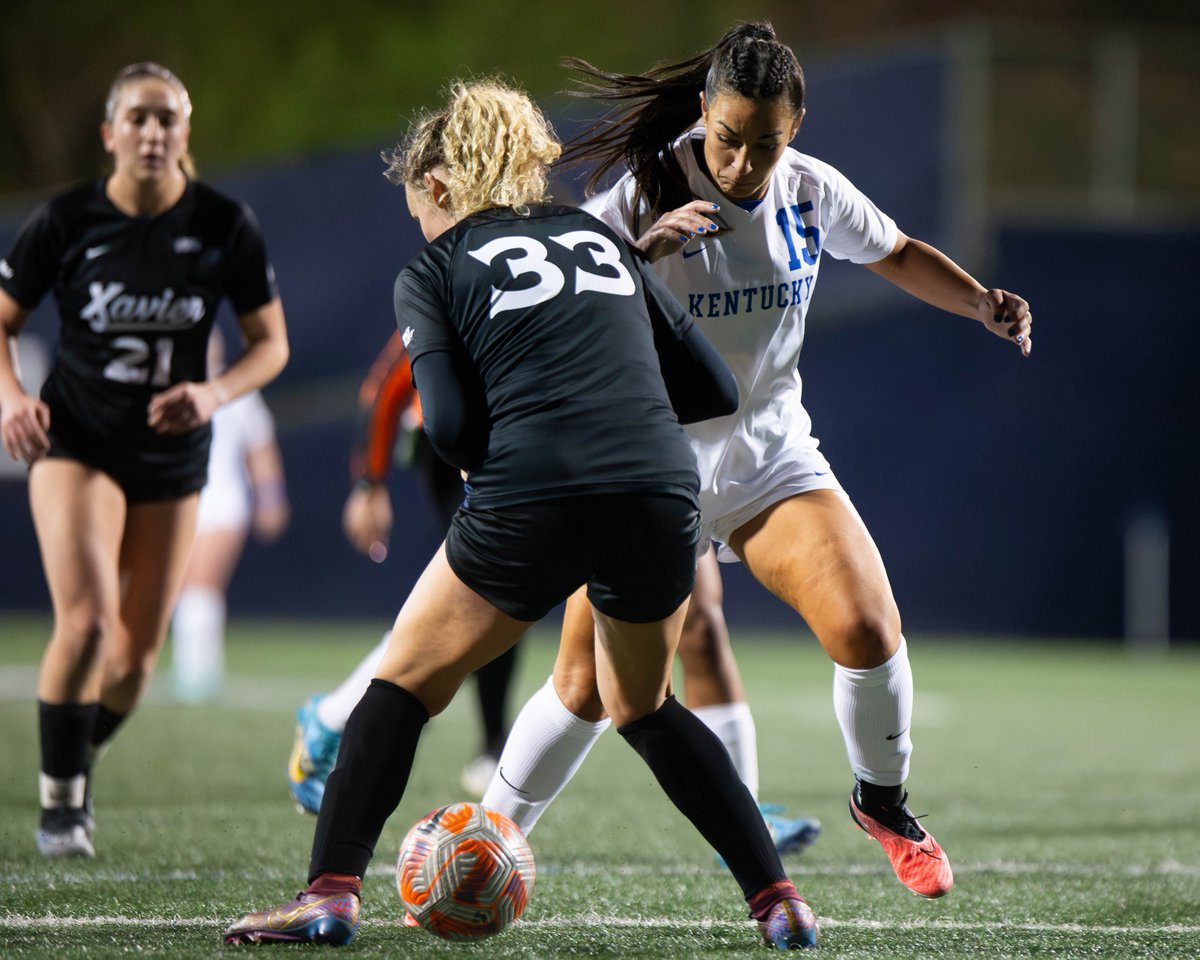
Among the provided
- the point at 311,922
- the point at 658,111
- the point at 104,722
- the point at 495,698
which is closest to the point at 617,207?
the point at 658,111

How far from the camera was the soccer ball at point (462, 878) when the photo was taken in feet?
10.9

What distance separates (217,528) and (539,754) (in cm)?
712

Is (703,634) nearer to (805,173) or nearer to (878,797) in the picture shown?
(878,797)

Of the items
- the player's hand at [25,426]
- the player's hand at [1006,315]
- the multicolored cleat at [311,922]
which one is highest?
the player's hand at [1006,315]

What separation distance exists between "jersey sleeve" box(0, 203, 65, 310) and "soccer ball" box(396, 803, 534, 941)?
2362mm

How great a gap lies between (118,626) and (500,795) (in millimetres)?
1711

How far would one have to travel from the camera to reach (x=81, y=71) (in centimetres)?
2336

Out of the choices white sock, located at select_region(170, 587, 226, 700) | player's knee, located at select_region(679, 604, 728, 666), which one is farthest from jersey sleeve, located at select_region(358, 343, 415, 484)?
white sock, located at select_region(170, 587, 226, 700)

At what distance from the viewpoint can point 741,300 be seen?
13.2ft

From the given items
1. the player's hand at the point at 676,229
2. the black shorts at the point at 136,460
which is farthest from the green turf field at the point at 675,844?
the player's hand at the point at 676,229

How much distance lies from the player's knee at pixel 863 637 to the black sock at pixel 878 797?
0.32 metres

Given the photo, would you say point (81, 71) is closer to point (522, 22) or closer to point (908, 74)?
point (522, 22)

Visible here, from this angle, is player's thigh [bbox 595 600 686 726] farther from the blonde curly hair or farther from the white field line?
the blonde curly hair

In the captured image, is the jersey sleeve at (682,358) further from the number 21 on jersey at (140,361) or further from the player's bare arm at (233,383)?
the number 21 on jersey at (140,361)
